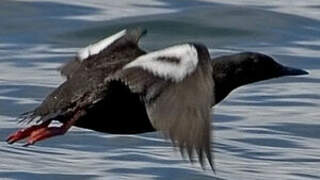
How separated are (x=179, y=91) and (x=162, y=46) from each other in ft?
21.8

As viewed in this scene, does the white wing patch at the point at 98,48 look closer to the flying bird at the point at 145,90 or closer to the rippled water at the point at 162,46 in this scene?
the flying bird at the point at 145,90

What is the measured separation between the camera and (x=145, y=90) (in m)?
9.03

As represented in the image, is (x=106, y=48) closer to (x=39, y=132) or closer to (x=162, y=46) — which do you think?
(x=39, y=132)

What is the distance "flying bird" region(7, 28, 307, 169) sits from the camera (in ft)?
28.8

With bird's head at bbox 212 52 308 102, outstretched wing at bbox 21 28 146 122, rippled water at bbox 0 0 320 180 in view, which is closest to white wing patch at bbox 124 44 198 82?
outstretched wing at bbox 21 28 146 122

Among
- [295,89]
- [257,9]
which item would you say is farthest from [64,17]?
[295,89]

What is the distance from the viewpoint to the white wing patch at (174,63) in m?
8.98

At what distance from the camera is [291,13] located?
55.1ft

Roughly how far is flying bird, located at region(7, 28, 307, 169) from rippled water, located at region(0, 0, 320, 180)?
888mm

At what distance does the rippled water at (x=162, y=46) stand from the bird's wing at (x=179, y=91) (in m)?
1.86

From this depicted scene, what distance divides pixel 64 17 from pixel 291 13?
6.81 ft

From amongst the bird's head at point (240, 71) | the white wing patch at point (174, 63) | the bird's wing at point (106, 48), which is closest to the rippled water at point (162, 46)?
the bird's wing at point (106, 48)

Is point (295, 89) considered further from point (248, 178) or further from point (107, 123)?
point (107, 123)

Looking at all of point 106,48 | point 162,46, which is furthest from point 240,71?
point 162,46
